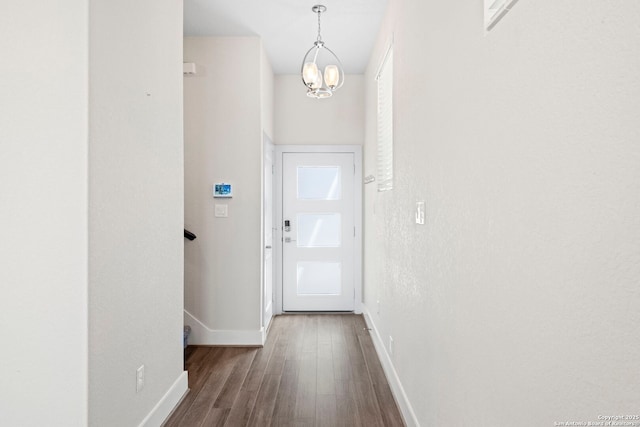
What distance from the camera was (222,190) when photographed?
3854mm

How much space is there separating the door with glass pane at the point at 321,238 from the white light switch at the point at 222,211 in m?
1.23

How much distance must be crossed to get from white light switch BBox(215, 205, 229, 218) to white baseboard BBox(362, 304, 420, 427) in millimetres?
1750

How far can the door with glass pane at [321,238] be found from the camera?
5020 mm

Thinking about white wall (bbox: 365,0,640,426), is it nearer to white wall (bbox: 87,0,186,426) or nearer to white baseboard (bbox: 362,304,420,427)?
white baseboard (bbox: 362,304,420,427)

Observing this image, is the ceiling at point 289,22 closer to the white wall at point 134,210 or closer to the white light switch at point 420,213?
the white wall at point 134,210

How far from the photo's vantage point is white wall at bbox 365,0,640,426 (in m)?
0.68

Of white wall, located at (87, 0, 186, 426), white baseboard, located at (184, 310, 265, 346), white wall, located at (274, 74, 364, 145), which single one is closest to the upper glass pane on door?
white wall, located at (274, 74, 364, 145)

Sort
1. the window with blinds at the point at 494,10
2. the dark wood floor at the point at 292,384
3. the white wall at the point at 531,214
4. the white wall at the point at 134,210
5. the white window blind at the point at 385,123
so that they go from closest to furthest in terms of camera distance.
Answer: the white wall at the point at 531,214 → the window with blinds at the point at 494,10 → the white wall at the point at 134,210 → the dark wood floor at the point at 292,384 → the white window blind at the point at 385,123
